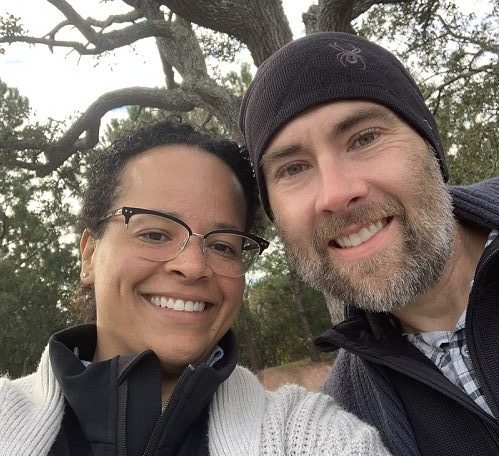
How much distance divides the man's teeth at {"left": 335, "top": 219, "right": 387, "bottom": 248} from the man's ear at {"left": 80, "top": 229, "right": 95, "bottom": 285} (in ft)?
2.73

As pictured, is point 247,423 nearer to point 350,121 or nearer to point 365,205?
point 365,205

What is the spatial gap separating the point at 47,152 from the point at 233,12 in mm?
3193

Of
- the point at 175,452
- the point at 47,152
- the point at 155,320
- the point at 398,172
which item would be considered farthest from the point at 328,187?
the point at 47,152

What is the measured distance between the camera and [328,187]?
1595 millimetres

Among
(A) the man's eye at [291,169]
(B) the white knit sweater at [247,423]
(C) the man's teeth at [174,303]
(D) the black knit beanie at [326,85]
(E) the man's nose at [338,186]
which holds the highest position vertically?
(D) the black knit beanie at [326,85]

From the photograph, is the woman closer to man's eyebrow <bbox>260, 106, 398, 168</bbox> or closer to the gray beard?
man's eyebrow <bbox>260, 106, 398, 168</bbox>

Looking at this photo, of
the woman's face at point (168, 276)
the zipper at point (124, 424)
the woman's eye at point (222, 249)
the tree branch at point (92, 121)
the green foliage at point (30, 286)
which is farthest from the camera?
the green foliage at point (30, 286)

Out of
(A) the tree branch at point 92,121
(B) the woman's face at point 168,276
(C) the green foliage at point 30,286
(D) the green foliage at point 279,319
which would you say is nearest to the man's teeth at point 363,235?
(B) the woman's face at point 168,276

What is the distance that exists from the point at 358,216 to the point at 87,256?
923 millimetres

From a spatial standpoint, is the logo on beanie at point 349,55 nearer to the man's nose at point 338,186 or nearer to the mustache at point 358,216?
the man's nose at point 338,186

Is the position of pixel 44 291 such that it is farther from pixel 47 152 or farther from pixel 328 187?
pixel 328 187

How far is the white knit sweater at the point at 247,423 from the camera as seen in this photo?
133 cm

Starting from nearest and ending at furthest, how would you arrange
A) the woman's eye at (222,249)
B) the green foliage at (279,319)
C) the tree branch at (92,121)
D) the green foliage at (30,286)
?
the woman's eye at (222,249), the tree branch at (92,121), the green foliage at (30,286), the green foliage at (279,319)

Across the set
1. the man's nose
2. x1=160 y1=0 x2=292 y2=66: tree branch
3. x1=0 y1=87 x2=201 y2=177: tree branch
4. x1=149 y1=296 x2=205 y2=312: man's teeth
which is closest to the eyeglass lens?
x1=149 y1=296 x2=205 y2=312: man's teeth
